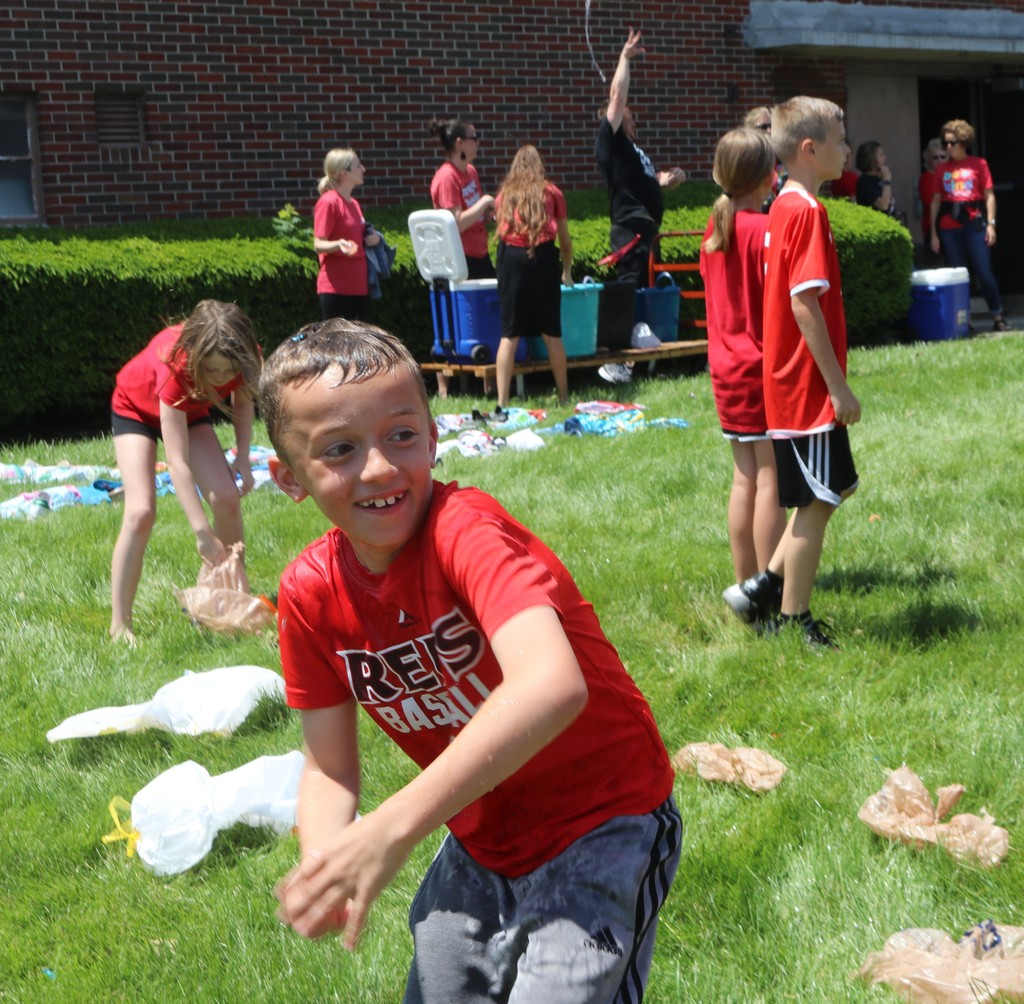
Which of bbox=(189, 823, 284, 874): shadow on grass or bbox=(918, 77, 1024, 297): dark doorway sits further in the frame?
bbox=(918, 77, 1024, 297): dark doorway

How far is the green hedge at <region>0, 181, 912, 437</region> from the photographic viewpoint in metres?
10.5

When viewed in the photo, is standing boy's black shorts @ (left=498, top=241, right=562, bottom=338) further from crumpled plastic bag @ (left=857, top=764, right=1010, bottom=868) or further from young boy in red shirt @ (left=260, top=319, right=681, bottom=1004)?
young boy in red shirt @ (left=260, top=319, right=681, bottom=1004)

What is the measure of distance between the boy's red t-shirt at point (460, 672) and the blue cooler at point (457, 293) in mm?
9307

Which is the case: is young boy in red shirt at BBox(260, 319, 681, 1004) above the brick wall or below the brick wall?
below

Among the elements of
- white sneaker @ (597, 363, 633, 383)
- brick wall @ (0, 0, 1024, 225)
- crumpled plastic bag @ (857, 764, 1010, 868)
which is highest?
brick wall @ (0, 0, 1024, 225)

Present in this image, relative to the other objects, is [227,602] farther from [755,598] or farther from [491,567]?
[491,567]

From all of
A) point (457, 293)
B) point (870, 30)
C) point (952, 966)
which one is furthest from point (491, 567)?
point (870, 30)

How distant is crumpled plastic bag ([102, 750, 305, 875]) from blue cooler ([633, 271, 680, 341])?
9.48 metres

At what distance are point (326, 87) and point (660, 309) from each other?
3.93 m

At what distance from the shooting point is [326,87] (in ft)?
43.8

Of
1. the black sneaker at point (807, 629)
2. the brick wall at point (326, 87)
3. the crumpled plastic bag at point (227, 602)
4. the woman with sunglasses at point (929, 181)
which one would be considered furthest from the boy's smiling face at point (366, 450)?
the woman with sunglasses at point (929, 181)

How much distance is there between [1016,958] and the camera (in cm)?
276

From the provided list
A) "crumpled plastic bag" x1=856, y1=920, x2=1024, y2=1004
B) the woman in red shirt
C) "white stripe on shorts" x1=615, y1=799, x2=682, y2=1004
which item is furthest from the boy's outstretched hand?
the woman in red shirt

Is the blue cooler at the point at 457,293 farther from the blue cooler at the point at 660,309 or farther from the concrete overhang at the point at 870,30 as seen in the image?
the concrete overhang at the point at 870,30
